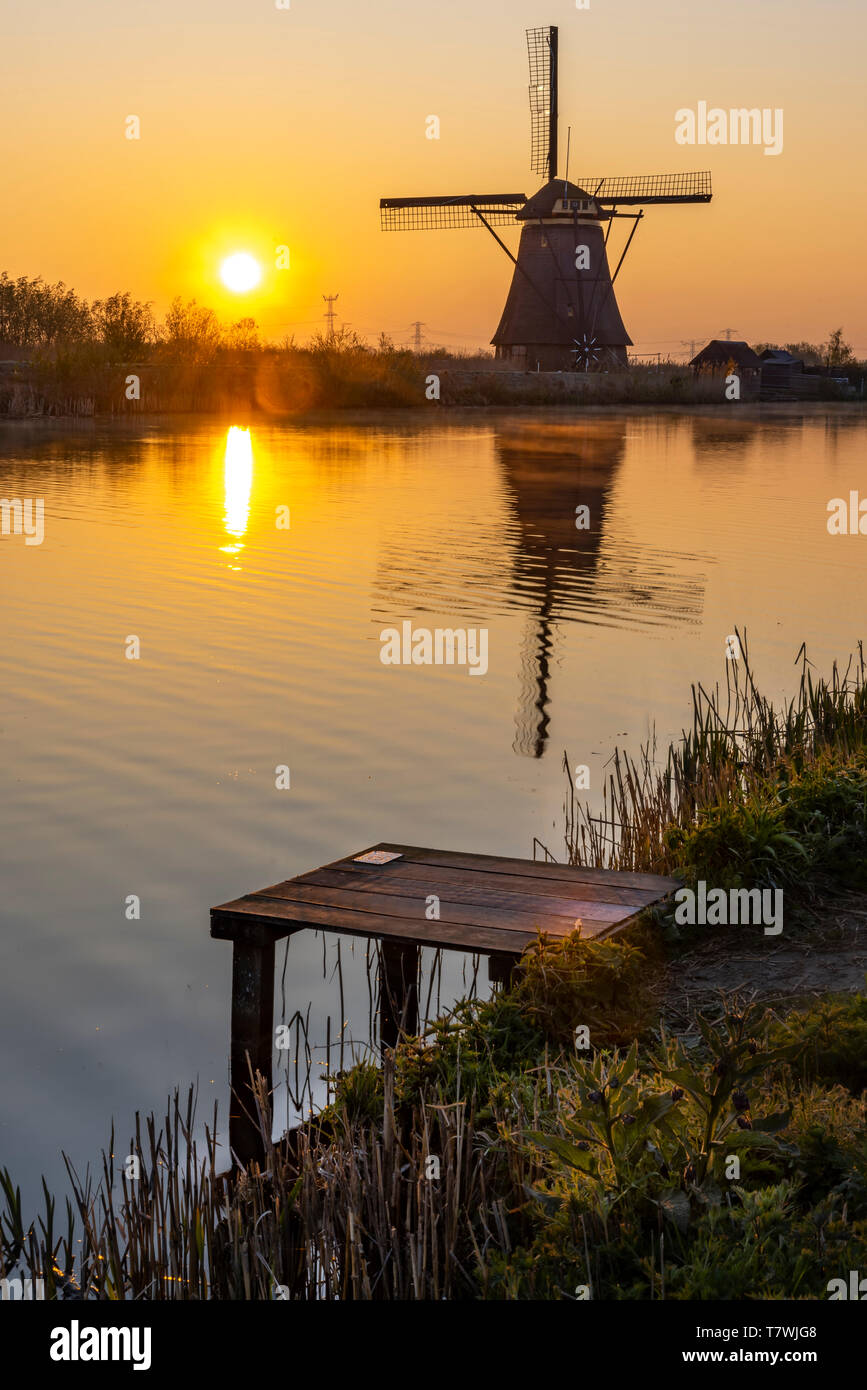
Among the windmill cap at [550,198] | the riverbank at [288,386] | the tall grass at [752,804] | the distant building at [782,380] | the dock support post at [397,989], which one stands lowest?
the dock support post at [397,989]

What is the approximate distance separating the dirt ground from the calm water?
144 cm

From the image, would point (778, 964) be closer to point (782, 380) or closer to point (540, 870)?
point (540, 870)

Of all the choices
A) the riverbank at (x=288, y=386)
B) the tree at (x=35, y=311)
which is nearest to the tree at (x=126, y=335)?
the riverbank at (x=288, y=386)

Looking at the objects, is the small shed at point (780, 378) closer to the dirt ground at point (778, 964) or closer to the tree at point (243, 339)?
the tree at point (243, 339)

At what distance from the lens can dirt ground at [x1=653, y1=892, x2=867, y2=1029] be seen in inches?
212

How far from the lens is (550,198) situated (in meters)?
57.4

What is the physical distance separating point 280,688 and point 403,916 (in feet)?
23.8

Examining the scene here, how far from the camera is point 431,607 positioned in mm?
17125

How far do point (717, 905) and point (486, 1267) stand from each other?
8.67ft

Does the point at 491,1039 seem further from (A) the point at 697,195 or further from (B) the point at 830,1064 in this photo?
(A) the point at 697,195

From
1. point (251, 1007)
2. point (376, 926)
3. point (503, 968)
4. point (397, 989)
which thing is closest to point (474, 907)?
point (503, 968)

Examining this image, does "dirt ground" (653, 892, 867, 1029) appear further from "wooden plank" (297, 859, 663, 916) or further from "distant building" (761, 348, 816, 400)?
"distant building" (761, 348, 816, 400)

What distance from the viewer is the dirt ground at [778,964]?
5379 mm

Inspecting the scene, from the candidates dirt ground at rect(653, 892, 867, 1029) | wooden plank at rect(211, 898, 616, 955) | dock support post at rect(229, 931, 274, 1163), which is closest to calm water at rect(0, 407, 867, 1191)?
dock support post at rect(229, 931, 274, 1163)
